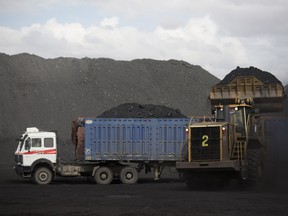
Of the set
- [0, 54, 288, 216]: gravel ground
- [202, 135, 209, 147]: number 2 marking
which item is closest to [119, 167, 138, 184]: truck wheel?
[0, 54, 288, 216]: gravel ground

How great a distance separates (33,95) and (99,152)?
47835mm

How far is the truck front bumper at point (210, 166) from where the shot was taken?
76.7 feet

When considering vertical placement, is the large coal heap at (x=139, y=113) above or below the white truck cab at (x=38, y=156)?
above

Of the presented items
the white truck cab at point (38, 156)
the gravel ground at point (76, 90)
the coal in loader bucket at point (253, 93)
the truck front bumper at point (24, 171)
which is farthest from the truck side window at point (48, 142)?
the coal in loader bucket at point (253, 93)

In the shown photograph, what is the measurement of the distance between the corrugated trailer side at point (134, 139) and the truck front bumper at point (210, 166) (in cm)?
672

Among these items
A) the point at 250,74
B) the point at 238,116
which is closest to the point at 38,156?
the point at 238,116

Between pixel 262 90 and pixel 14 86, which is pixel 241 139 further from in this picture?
pixel 14 86

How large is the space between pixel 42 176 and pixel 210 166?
10.3 metres

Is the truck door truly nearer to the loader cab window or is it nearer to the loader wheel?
the loader cab window

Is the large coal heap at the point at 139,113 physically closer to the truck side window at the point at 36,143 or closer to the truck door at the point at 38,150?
the truck door at the point at 38,150

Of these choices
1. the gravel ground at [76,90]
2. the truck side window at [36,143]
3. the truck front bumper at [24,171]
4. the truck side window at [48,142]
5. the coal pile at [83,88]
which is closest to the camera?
the truck front bumper at [24,171]

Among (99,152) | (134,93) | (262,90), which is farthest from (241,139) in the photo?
(134,93)

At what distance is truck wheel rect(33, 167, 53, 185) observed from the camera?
30589mm

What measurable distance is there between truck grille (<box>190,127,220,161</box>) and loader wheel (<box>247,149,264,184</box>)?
4.05ft
